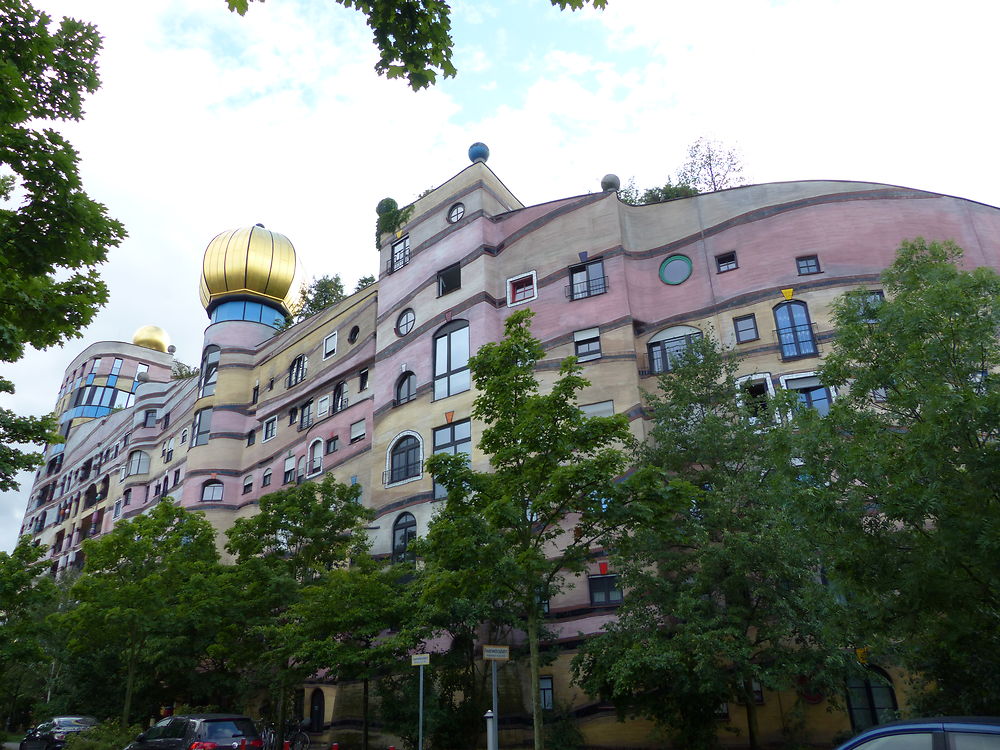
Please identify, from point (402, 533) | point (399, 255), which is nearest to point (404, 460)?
point (402, 533)

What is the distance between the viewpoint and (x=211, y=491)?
115 ft

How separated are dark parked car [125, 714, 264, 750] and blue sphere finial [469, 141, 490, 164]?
21082 millimetres

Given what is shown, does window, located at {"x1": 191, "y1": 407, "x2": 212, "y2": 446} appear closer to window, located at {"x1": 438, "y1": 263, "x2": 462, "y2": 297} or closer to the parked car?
window, located at {"x1": 438, "y1": 263, "x2": 462, "y2": 297}

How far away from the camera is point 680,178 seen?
35.1 metres

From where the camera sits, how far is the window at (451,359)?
24.0 m

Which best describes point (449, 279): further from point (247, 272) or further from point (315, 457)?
point (247, 272)

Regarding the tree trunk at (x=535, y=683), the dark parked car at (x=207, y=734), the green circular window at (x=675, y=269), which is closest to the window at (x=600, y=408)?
the green circular window at (x=675, y=269)

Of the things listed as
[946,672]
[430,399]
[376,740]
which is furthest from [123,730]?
[946,672]

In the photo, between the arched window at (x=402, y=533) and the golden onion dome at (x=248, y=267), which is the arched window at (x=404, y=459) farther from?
the golden onion dome at (x=248, y=267)

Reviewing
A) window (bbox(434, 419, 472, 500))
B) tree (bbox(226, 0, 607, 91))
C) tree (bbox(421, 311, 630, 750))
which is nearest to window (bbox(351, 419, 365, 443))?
window (bbox(434, 419, 472, 500))

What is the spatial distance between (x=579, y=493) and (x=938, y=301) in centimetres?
656

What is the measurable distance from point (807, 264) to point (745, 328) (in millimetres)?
2561

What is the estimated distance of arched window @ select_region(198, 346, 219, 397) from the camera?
37.2 meters

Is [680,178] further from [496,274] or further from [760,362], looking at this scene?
[760,362]
